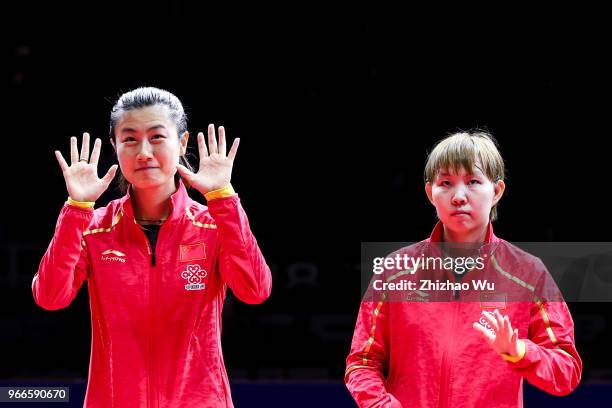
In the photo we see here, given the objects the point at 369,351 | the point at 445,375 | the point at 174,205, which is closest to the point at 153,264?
the point at 174,205

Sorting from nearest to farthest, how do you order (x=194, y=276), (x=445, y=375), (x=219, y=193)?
(x=445, y=375)
(x=219, y=193)
(x=194, y=276)

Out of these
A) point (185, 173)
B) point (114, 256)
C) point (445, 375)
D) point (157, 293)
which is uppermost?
point (185, 173)

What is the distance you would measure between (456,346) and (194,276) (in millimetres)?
858

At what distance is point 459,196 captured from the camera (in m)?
2.65

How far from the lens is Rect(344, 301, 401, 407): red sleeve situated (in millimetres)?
2570

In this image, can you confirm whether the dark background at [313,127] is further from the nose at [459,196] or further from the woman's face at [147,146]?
the nose at [459,196]

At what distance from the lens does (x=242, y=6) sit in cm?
546

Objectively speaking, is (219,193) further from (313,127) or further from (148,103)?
(313,127)

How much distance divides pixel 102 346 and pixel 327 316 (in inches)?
103

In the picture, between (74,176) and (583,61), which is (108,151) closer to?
(74,176)

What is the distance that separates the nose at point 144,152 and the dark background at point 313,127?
223 centimetres

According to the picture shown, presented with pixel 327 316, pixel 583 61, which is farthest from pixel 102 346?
pixel 583 61

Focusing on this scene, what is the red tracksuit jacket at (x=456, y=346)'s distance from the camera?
2.53 metres

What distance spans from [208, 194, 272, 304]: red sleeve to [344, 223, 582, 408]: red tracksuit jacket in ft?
1.16
